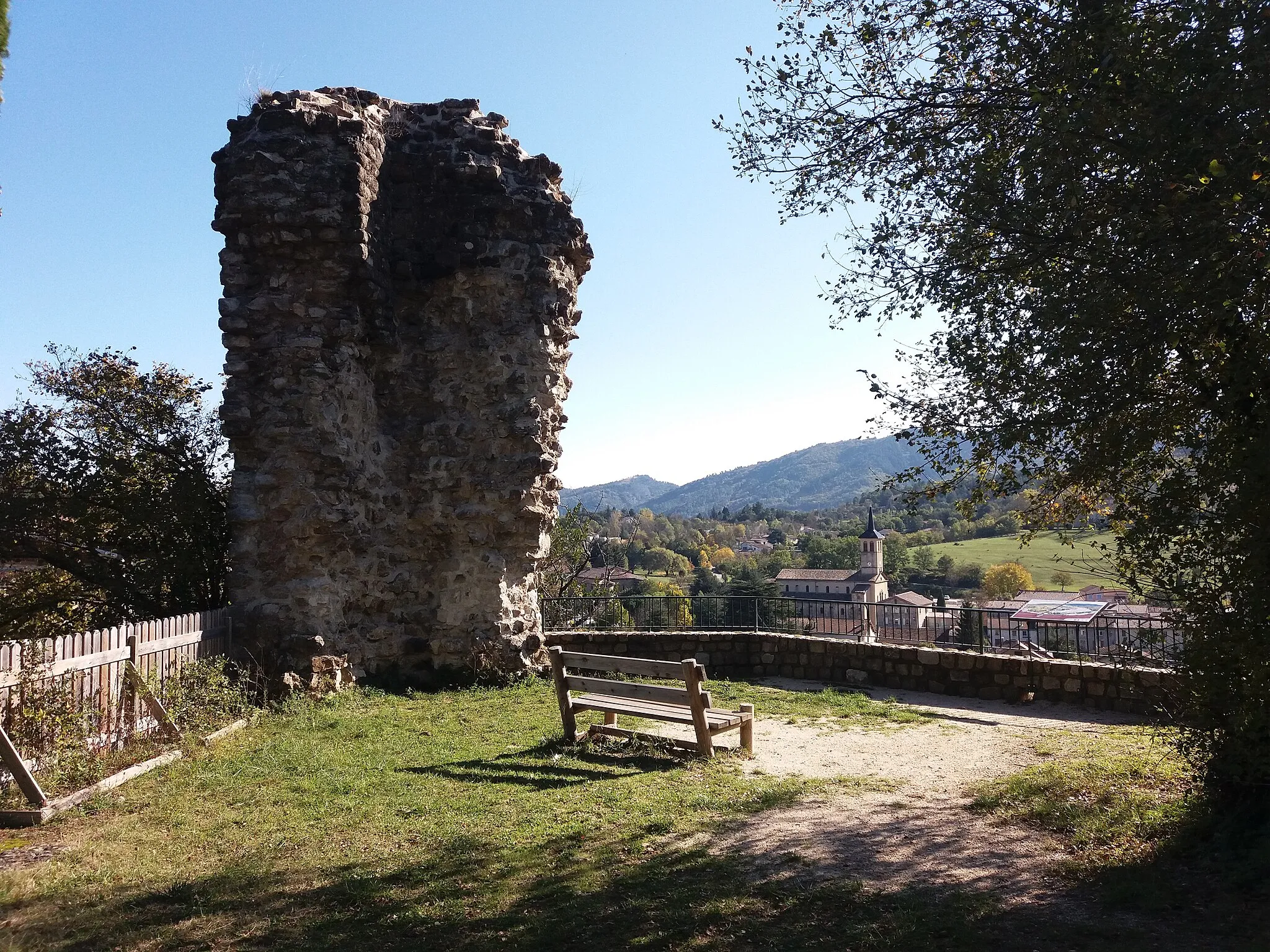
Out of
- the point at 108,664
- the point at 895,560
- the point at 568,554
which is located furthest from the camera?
the point at 895,560

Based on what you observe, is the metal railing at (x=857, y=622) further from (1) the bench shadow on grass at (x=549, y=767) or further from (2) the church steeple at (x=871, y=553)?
(2) the church steeple at (x=871, y=553)

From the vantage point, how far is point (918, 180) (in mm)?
6773

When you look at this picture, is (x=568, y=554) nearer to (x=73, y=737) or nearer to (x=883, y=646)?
(x=883, y=646)

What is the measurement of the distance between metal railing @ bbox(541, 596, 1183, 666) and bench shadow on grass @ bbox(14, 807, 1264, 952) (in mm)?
7920

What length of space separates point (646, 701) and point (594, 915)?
12.6ft

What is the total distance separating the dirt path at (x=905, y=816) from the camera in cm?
539

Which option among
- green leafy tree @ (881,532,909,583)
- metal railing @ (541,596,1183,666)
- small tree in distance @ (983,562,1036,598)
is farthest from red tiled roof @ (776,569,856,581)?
metal railing @ (541,596,1183,666)

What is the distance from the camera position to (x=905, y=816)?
6727mm

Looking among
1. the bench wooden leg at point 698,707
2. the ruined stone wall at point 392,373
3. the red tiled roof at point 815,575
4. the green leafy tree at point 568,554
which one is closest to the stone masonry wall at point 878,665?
the ruined stone wall at point 392,373

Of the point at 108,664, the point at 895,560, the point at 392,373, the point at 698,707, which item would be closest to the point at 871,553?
the point at 895,560

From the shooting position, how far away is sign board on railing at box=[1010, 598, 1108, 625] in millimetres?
13188

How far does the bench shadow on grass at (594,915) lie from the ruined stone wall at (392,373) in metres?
6.20

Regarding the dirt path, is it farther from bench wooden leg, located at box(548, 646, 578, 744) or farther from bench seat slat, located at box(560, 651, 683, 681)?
bench wooden leg, located at box(548, 646, 578, 744)

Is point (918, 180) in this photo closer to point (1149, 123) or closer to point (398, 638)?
point (1149, 123)
